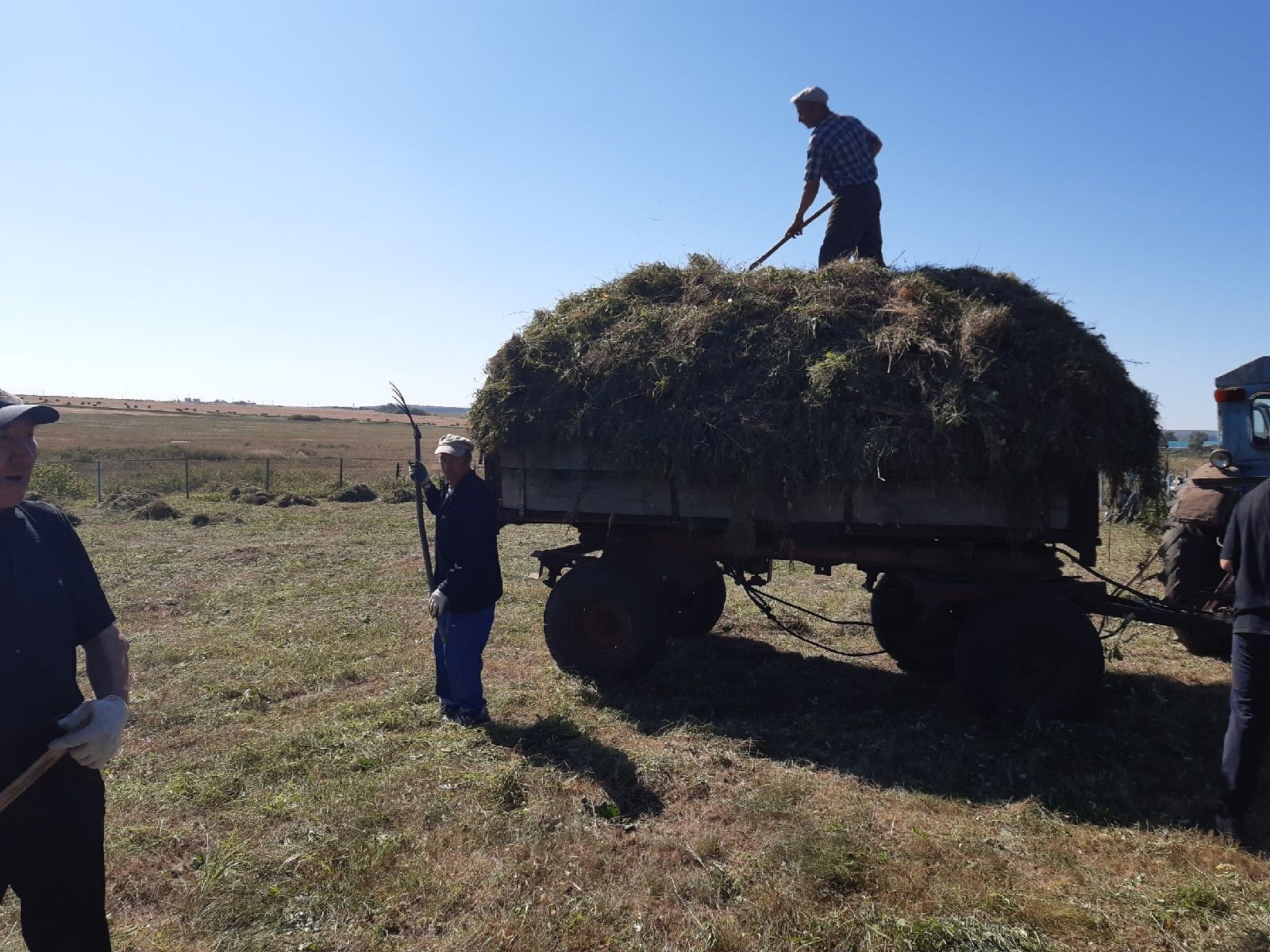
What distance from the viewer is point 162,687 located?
21.2ft

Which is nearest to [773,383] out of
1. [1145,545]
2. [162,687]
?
[162,687]

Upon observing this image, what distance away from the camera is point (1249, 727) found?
3918 millimetres

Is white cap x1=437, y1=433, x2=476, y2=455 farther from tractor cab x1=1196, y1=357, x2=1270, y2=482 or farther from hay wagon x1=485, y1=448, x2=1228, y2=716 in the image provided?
tractor cab x1=1196, y1=357, x2=1270, y2=482

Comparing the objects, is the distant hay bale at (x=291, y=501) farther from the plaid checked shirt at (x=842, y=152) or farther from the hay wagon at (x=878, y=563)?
the plaid checked shirt at (x=842, y=152)

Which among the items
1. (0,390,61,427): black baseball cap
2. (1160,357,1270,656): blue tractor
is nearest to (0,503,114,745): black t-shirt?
(0,390,61,427): black baseball cap

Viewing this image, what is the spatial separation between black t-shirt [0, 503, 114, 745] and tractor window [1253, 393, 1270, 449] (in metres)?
8.36

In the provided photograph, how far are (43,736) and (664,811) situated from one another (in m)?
2.86

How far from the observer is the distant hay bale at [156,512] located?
17.8m

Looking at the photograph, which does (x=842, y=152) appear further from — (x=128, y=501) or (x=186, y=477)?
(x=186, y=477)

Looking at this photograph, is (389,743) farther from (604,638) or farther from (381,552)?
(381,552)

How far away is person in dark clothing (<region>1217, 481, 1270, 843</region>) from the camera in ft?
12.8

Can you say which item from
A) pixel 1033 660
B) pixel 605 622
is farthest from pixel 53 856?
pixel 1033 660

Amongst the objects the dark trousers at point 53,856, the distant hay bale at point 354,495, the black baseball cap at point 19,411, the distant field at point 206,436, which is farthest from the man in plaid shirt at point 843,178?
the distant field at point 206,436

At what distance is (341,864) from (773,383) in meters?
3.87
